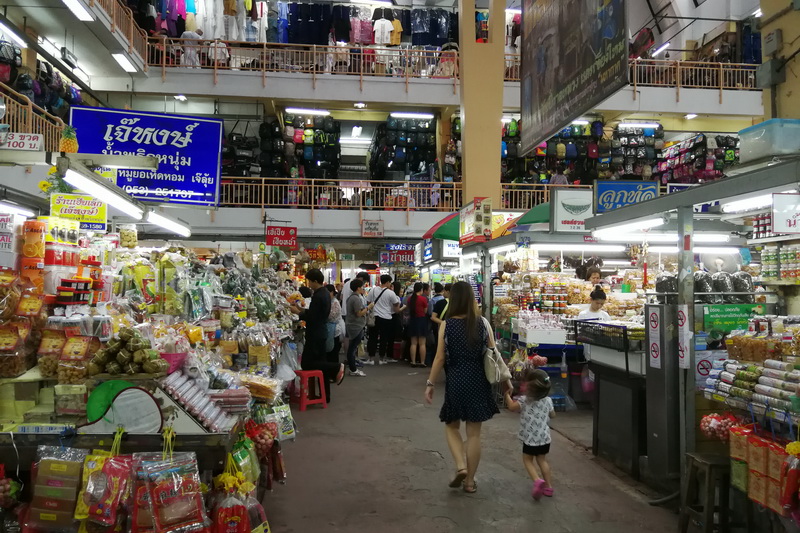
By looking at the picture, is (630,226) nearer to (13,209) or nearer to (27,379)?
(27,379)

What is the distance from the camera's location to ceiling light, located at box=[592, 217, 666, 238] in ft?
15.6

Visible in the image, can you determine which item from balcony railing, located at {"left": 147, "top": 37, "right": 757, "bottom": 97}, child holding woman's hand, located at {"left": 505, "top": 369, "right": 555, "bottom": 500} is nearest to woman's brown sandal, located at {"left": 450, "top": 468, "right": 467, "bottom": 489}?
child holding woman's hand, located at {"left": 505, "top": 369, "right": 555, "bottom": 500}

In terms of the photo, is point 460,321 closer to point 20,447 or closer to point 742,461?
point 742,461

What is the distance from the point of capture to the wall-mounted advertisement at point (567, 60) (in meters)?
3.72

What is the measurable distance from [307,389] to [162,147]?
3646mm

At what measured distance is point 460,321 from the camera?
15.8 feet

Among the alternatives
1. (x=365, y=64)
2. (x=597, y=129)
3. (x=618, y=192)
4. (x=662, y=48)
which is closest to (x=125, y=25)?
(x=365, y=64)

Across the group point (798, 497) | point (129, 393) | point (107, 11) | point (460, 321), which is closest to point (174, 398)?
point (129, 393)

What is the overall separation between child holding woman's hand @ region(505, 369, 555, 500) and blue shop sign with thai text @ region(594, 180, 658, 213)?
2347 millimetres

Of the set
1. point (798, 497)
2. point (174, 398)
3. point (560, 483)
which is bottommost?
point (560, 483)

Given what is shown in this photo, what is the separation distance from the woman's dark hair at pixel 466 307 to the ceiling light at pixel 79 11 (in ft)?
38.1

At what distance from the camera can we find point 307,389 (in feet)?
26.3

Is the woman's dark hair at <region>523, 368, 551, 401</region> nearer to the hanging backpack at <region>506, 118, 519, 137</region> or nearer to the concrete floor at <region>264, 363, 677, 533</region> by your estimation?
the concrete floor at <region>264, 363, 677, 533</region>

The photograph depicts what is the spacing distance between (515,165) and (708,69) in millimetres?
6838
